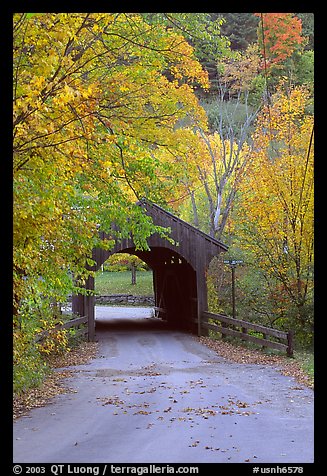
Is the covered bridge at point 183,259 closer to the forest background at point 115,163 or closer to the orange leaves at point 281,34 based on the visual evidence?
the forest background at point 115,163

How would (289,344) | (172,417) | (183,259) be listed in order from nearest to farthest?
(172,417)
(289,344)
(183,259)

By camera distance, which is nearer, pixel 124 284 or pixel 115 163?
pixel 115 163

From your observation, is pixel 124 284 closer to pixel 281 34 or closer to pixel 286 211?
pixel 281 34

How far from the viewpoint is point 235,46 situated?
3284 centimetres

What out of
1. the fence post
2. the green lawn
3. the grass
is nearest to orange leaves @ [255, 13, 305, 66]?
the grass

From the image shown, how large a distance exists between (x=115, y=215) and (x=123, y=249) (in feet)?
36.6

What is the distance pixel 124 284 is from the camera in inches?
1768

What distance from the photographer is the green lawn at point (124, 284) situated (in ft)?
142

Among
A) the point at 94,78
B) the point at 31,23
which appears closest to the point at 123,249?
the point at 94,78

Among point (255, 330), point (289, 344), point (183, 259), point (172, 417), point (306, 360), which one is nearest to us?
point (172, 417)

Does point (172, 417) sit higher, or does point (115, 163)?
point (115, 163)

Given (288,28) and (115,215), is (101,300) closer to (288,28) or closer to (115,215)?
(288,28)

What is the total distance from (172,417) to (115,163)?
4.48 metres

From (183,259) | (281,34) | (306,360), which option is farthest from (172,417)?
(281,34)
